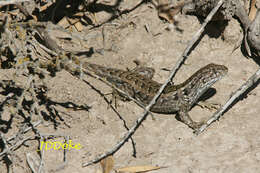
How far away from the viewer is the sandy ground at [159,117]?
528cm

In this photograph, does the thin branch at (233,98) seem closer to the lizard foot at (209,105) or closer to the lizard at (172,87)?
the lizard at (172,87)

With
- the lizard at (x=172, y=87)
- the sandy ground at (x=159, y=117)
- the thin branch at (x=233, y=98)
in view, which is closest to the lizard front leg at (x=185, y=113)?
the lizard at (x=172, y=87)

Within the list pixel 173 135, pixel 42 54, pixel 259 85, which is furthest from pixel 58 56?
pixel 259 85

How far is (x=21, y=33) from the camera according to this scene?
5156mm

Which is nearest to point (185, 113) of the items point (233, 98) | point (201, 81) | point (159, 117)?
point (159, 117)

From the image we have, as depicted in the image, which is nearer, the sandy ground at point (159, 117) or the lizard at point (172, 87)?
the sandy ground at point (159, 117)

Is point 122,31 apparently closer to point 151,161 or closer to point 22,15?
point 22,15

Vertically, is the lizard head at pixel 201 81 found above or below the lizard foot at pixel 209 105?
above

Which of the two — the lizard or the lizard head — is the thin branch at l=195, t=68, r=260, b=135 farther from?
the lizard head

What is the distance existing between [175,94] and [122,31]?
5.82ft

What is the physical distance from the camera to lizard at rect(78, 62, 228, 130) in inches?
240

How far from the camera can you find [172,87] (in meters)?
6.31

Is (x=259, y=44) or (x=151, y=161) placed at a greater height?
(x=259, y=44)

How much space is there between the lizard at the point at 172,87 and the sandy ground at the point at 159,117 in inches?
7.7
